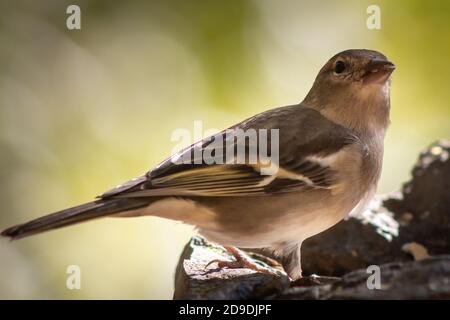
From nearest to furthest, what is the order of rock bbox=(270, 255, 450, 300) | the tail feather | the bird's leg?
rock bbox=(270, 255, 450, 300)
the tail feather
the bird's leg

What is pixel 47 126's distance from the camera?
605cm

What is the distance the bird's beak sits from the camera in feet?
12.8

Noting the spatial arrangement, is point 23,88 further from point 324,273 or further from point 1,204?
point 324,273

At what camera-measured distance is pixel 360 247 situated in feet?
13.1

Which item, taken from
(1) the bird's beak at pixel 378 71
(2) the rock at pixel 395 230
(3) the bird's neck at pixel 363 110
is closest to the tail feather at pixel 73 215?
(2) the rock at pixel 395 230

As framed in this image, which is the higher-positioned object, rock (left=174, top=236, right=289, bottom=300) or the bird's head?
the bird's head

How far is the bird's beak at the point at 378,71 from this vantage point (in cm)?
391

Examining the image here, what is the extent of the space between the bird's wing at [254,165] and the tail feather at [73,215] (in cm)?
5

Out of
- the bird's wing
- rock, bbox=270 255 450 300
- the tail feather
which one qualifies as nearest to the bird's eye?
the bird's wing

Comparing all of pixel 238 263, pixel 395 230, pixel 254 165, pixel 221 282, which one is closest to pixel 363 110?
pixel 395 230

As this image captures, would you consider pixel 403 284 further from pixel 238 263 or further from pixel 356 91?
pixel 356 91

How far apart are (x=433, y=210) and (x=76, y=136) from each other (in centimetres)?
291

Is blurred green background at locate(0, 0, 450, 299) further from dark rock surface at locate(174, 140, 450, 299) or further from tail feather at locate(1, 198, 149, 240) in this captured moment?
tail feather at locate(1, 198, 149, 240)

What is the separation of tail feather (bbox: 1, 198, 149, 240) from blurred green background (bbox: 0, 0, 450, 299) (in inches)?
81.9
